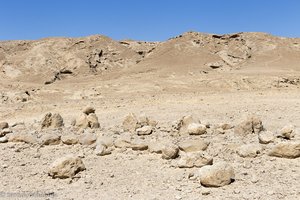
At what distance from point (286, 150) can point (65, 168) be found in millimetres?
3282

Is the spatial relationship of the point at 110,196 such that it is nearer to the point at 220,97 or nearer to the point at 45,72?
the point at 220,97

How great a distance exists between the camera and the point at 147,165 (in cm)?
717

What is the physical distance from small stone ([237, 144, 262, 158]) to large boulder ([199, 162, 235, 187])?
1009mm

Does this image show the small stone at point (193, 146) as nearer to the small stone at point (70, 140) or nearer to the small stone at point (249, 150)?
the small stone at point (249, 150)

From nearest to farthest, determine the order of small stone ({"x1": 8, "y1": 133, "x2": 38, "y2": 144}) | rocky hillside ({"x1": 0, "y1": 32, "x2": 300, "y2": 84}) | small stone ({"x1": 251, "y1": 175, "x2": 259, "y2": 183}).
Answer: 1. small stone ({"x1": 251, "y1": 175, "x2": 259, "y2": 183})
2. small stone ({"x1": 8, "y1": 133, "x2": 38, "y2": 144})
3. rocky hillside ({"x1": 0, "y1": 32, "x2": 300, "y2": 84})

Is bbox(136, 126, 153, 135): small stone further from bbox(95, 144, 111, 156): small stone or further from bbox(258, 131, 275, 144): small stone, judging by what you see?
bbox(258, 131, 275, 144): small stone

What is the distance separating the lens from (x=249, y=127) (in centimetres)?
856

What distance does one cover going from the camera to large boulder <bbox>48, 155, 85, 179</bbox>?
674 centimetres

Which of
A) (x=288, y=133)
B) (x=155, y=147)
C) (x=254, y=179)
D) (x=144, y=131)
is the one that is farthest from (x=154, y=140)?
(x=254, y=179)

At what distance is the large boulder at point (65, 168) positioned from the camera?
6738 millimetres

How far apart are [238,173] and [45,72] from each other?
3378 cm

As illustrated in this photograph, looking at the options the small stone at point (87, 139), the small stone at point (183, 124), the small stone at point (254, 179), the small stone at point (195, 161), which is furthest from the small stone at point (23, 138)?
Answer: the small stone at point (254, 179)

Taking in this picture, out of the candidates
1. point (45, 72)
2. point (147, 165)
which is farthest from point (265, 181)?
point (45, 72)

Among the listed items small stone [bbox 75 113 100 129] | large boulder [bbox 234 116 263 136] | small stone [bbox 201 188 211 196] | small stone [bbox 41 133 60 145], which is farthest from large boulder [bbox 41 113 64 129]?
small stone [bbox 201 188 211 196]
